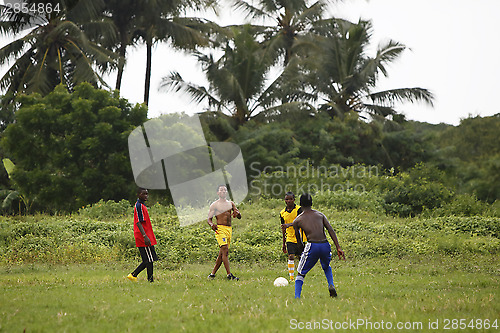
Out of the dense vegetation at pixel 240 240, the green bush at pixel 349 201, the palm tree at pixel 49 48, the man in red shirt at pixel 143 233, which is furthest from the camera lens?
the palm tree at pixel 49 48

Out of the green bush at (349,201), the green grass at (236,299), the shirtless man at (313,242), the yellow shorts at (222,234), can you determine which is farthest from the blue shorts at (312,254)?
the green bush at (349,201)

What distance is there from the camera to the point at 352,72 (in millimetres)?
34469

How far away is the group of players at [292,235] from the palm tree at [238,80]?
20.7 m

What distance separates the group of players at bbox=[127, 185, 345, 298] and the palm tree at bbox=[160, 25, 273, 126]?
20.7 m

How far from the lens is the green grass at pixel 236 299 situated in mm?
6434

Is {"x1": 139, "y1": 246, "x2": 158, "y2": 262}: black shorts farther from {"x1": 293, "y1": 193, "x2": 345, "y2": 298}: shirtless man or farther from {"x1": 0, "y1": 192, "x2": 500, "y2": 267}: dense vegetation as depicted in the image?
{"x1": 0, "y1": 192, "x2": 500, "y2": 267}: dense vegetation

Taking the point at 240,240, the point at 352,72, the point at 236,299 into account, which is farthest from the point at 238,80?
the point at 236,299

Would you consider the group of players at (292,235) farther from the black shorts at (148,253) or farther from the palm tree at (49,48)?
the palm tree at (49,48)

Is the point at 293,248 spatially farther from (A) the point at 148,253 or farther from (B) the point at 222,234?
(A) the point at 148,253

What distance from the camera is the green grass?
6.43 meters

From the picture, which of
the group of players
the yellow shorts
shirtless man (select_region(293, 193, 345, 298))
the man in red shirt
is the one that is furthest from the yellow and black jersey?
the man in red shirt

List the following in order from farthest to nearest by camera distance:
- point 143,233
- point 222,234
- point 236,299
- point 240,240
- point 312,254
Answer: point 240,240
point 222,234
point 143,233
point 236,299
point 312,254

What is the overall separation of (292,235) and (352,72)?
25.7m

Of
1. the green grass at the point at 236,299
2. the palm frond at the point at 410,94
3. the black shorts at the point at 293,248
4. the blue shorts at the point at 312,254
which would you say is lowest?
the green grass at the point at 236,299
